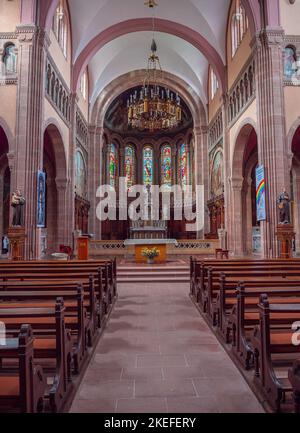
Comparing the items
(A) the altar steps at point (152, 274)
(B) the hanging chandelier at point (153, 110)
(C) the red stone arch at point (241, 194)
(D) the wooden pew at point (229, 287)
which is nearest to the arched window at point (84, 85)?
(B) the hanging chandelier at point (153, 110)

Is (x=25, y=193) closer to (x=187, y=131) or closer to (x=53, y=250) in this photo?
(x=53, y=250)

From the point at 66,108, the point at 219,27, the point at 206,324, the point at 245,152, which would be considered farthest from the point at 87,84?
the point at 206,324

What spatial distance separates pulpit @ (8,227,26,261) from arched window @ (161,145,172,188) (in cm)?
2126

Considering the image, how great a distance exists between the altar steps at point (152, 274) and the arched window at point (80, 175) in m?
11.0

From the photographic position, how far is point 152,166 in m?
33.1

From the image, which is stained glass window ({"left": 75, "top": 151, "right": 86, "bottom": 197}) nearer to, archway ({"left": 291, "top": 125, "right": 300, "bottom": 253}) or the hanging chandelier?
the hanging chandelier

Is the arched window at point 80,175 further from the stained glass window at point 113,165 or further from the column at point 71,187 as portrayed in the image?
the stained glass window at point 113,165

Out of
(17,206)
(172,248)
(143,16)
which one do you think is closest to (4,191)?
(17,206)

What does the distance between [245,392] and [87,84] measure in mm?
24641

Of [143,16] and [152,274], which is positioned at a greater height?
[143,16]

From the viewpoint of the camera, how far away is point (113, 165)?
104 feet

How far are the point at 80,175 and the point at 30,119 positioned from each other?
10301 mm

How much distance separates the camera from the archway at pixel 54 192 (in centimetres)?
1838

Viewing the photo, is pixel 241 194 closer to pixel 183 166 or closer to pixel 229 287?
pixel 183 166
